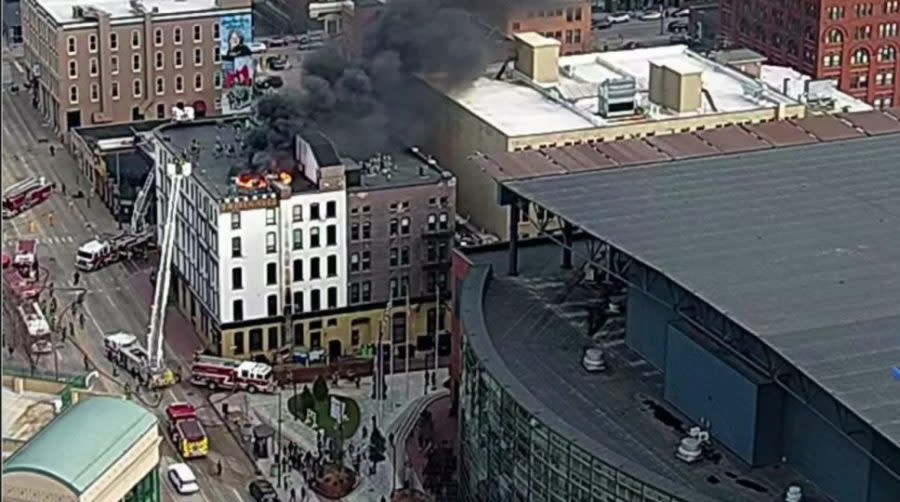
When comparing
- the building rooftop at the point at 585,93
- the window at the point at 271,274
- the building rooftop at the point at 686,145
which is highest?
the building rooftop at the point at 686,145

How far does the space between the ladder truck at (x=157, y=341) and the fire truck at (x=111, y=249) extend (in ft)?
22.7

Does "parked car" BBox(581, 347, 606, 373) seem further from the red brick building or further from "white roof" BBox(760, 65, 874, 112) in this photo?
the red brick building

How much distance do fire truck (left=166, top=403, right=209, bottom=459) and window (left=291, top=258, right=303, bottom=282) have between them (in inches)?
301

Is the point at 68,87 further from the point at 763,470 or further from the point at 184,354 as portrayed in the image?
the point at 763,470

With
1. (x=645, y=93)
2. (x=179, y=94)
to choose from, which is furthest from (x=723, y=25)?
(x=179, y=94)

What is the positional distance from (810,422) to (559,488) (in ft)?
22.3

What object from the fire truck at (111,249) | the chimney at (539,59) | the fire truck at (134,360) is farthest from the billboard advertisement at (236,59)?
the fire truck at (134,360)

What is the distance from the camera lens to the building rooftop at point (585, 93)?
229 ft

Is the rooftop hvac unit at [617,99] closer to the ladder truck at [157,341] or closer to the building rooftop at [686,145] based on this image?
the building rooftop at [686,145]

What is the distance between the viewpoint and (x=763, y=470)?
133 ft

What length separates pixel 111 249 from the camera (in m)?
70.9

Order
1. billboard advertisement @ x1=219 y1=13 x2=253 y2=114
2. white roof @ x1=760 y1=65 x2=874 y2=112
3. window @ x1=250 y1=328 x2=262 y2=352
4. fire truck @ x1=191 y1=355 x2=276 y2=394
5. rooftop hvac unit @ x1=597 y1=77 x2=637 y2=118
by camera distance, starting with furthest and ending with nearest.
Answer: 1. billboard advertisement @ x1=219 y1=13 x2=253 y2=114
2. white roof @ x1=760 y1=65 x2=874 y2=112
3. rooftop hvac unit @ x1=597 y1=77 x2=637 y2=118
4. window @ x1=250 y1=328 x2=262 y2=352
5. fire truck @ x1=191 y1=355 x2=276 y2=394

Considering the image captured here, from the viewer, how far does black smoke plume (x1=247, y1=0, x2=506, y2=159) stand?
66125mm

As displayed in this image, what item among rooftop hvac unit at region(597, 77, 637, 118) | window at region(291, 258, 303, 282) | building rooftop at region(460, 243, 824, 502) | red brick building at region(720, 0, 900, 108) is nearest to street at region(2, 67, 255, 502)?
window at region(291, 258, 303, 282)
